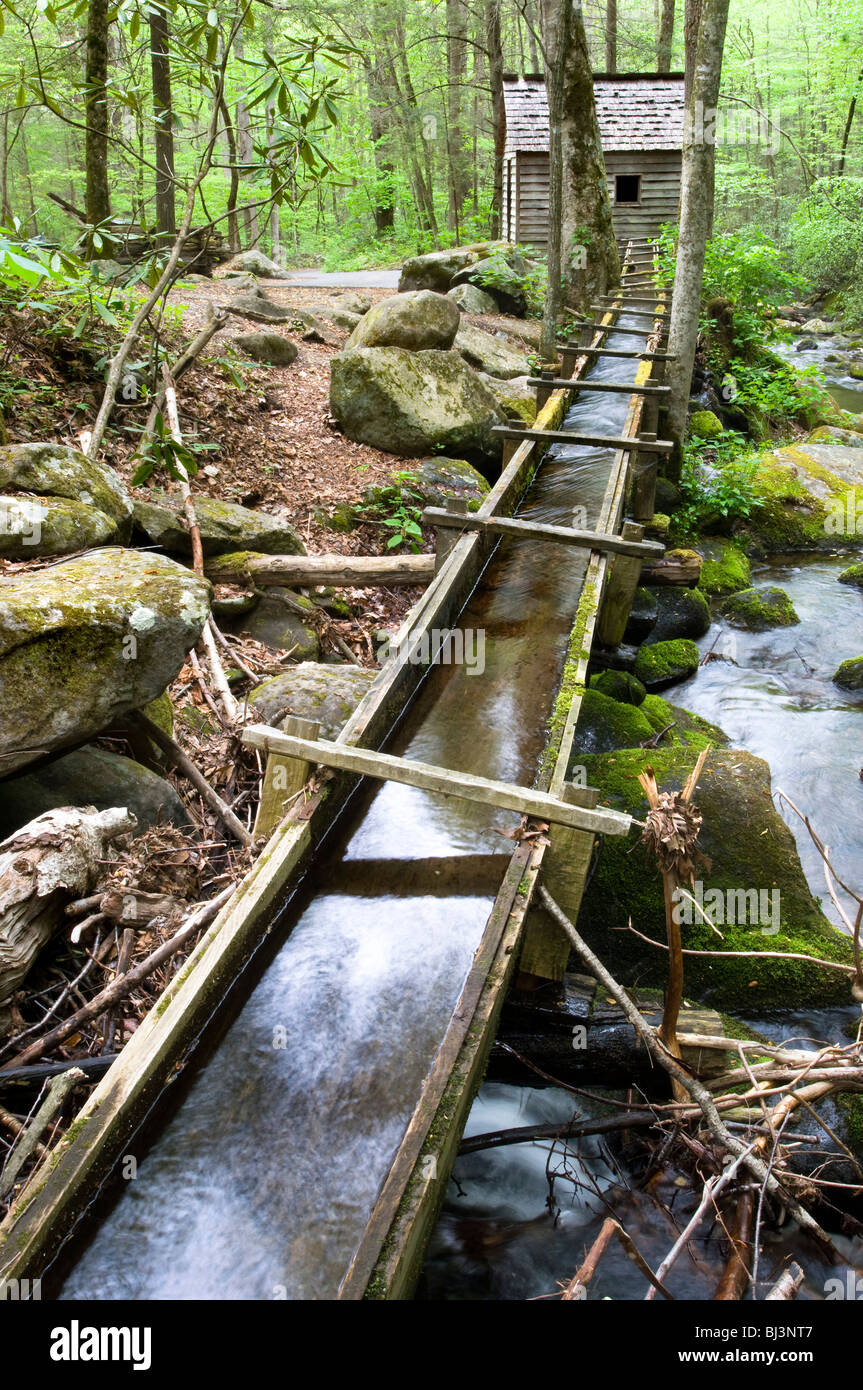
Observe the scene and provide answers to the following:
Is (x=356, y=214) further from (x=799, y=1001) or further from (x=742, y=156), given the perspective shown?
(x=799, y=1001)

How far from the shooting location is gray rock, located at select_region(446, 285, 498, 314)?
596 inches

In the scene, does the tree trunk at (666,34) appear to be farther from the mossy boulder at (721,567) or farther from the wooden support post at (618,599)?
the wooden support post at (618,599)

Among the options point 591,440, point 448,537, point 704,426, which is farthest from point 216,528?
point 704,426

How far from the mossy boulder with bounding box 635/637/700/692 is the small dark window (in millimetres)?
17391

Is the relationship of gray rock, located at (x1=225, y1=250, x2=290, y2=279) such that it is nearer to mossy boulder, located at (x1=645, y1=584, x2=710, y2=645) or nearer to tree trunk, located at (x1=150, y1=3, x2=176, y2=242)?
tree trunk, located at (x1=150, y1=3, x2=176, y2=242)

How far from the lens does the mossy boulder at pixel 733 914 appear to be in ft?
14.0

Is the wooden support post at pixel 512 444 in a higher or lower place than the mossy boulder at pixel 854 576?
higher

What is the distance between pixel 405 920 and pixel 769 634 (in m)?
7.05

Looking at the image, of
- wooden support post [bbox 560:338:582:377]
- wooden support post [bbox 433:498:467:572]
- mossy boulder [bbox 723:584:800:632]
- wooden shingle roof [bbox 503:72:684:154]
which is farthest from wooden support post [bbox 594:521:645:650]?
wooden shingle roof [bbox 503:72:684:154]

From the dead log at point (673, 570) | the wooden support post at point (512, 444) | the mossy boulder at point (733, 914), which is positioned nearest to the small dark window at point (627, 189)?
the dead log at point (673, 570)

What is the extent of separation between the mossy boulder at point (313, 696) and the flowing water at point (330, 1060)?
1.62ft

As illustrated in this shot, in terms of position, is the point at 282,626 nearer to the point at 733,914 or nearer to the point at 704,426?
the point at 733,914

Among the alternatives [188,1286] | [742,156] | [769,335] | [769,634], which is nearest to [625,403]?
[769,634]

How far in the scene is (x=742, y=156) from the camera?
39531mm
